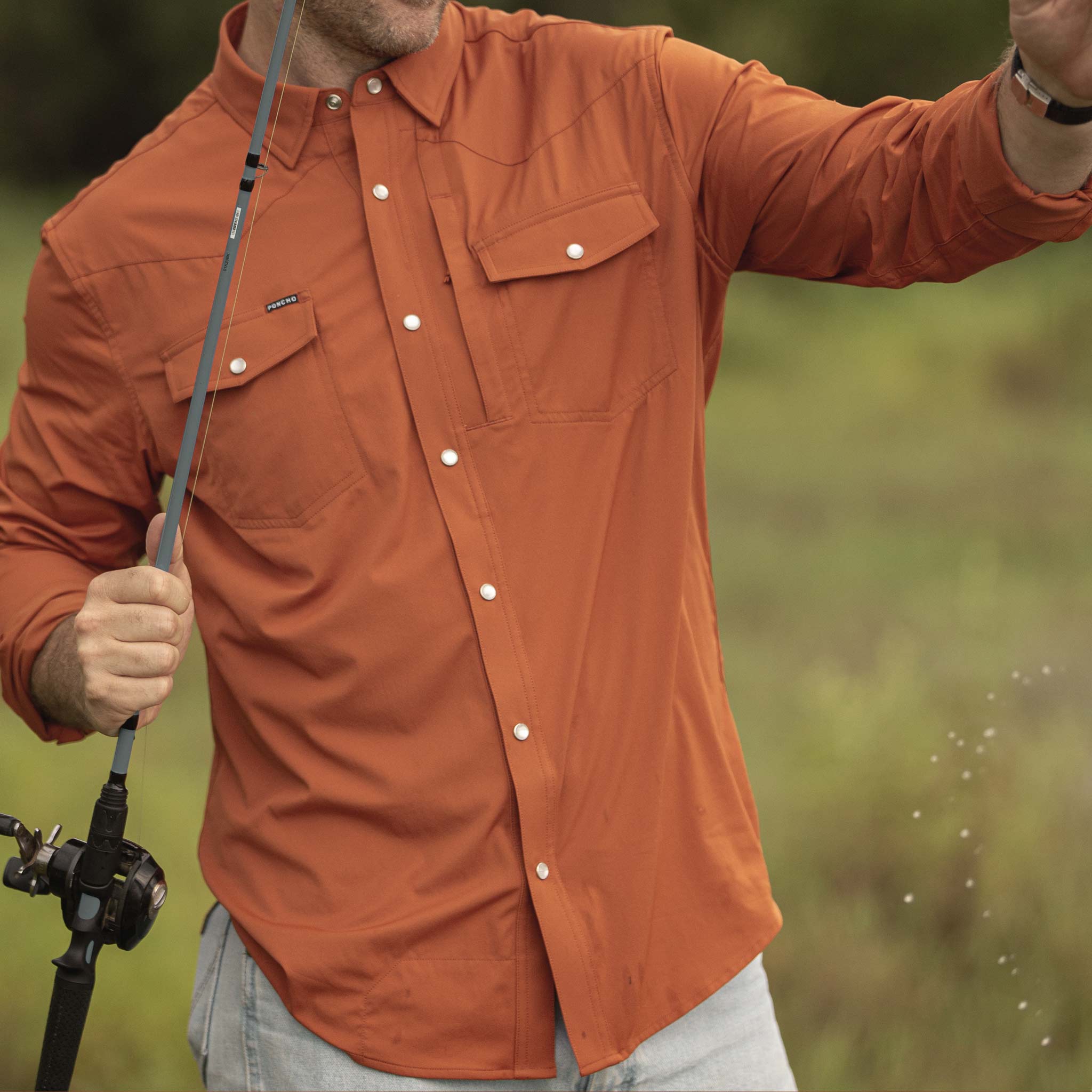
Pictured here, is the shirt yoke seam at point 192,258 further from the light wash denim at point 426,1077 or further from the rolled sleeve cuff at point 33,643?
the light wash denim at point 426,1077

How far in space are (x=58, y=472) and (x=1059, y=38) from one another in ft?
3.72

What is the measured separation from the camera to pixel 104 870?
51.2 inches

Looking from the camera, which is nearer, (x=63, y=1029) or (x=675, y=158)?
(x=63, y=1029)

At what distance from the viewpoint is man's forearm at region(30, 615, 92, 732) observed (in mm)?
1484

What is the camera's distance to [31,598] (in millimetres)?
1568

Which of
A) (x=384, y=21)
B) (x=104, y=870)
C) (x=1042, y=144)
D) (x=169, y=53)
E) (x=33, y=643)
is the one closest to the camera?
(x=1042, y=144)

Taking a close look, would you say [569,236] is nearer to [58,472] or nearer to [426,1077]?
[58,472]

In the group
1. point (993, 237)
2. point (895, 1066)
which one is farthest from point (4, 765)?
point (993, 237)

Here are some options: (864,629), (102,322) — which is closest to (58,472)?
(102,322)

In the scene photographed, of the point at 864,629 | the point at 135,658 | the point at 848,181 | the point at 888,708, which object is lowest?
the point at 864,629

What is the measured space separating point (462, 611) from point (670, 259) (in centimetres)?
44

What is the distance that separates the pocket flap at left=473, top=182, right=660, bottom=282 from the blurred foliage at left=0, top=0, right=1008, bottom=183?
6579mm

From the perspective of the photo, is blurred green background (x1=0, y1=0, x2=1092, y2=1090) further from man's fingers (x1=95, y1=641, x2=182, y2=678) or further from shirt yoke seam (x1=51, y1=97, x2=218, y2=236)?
shirt yoke seam (x1=51, y1=97, x2=218, y2=236)

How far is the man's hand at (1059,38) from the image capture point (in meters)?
1.04
